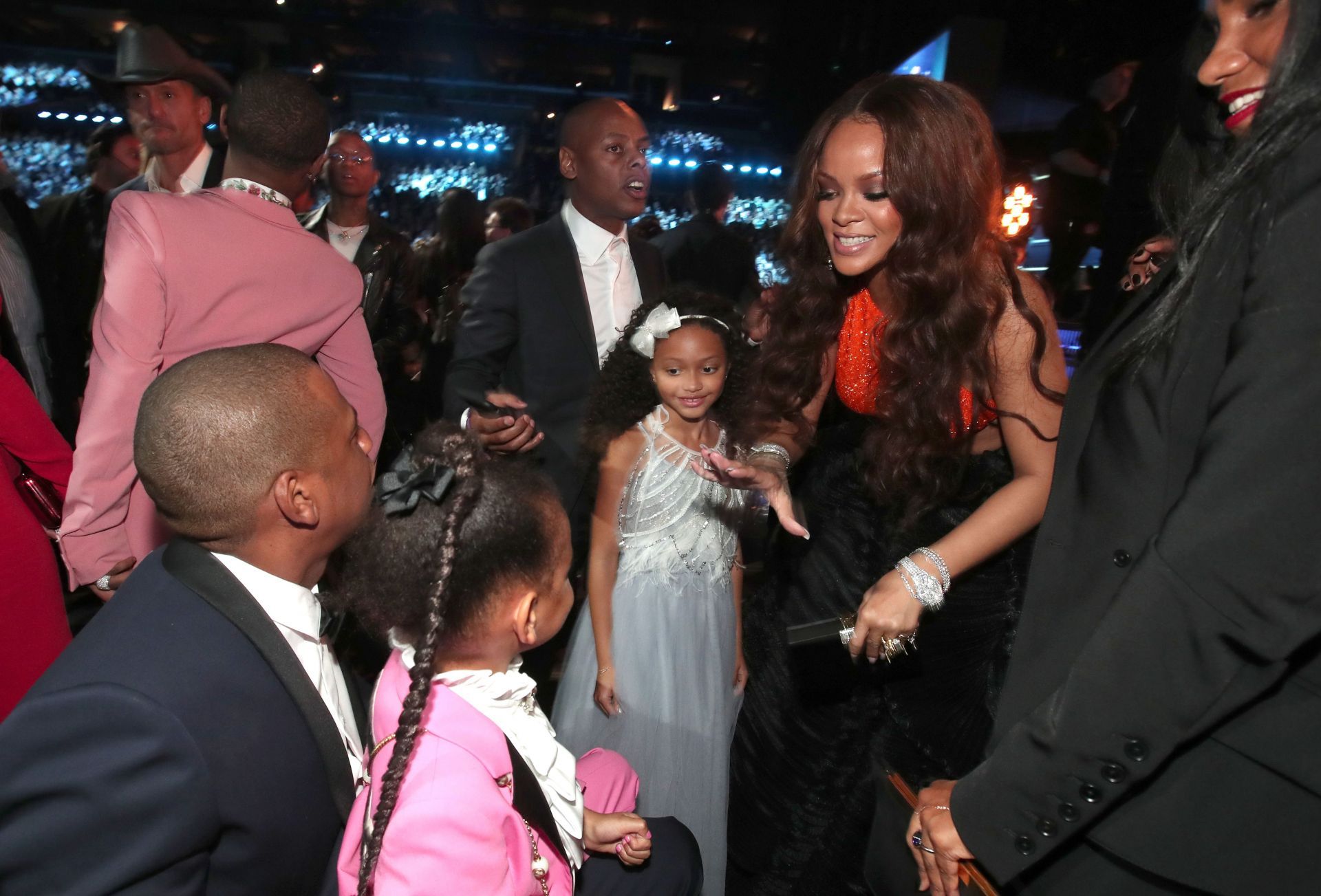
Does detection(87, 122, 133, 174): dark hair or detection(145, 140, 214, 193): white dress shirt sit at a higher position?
detection(87, 122, 133, 174): dark hair

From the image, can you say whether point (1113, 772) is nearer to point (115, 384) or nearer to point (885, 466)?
point (885, 466)

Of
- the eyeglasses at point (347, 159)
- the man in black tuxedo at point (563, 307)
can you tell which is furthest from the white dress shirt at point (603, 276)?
the eyeglasses at point (347, 159)

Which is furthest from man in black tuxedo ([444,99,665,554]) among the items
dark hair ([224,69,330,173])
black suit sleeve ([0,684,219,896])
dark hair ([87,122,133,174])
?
dark hair ([87,122,133,174])

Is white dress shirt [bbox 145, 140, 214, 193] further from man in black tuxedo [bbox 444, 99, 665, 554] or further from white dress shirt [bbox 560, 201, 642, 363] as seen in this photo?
white dress shirt [bbox 560, 201, 642, 363]

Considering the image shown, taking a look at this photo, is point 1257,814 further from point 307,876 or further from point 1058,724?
point 307,876

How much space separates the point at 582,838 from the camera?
58.8 inches

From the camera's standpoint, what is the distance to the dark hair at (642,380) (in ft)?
8.62

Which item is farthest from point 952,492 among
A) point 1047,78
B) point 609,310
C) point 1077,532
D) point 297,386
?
point 1047,78

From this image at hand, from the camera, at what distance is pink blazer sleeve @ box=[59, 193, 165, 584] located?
76.5 inches

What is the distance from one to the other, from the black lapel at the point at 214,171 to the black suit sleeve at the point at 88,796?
245 centimetres

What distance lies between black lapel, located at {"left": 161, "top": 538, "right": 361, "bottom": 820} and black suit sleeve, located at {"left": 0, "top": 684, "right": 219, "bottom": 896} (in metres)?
0.20

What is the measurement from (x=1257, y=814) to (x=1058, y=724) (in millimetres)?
220

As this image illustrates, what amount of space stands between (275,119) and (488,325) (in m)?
0.94

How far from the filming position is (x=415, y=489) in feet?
4.40
